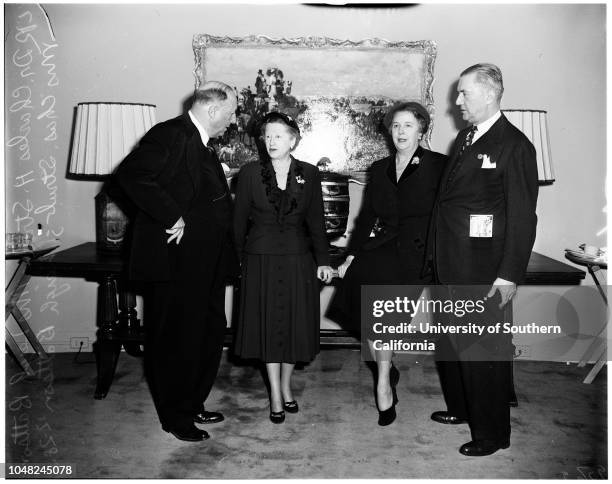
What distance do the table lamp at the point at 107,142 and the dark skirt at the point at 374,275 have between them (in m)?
1.62

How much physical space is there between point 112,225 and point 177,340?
126 centimetres

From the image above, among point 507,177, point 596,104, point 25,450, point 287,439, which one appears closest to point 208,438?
point 287,439

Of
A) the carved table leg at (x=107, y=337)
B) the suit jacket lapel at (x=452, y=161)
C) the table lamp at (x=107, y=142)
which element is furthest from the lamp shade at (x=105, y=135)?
the suit jacket lapel at (x=452, y=161)

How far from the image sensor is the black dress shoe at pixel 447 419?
11.8ft

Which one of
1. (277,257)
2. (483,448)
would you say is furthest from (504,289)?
(277,257)

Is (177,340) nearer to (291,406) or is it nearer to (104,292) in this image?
(291,406)

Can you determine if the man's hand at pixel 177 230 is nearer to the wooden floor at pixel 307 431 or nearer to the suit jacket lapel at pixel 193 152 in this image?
the suit jacket lapel at pixel 193 152

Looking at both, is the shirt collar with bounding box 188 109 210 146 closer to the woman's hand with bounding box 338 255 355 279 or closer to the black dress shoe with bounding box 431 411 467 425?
the woman's hand with bounding box 338 255 355 279

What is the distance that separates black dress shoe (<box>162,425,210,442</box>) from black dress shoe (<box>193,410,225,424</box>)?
8.2 inches

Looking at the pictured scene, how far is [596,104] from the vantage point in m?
4.53

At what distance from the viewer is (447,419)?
143 inches

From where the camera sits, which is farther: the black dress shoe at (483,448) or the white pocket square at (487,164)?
the black dress shoe at (483,448)

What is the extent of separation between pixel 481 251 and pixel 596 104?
2148mm

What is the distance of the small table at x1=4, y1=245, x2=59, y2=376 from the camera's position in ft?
13.6
